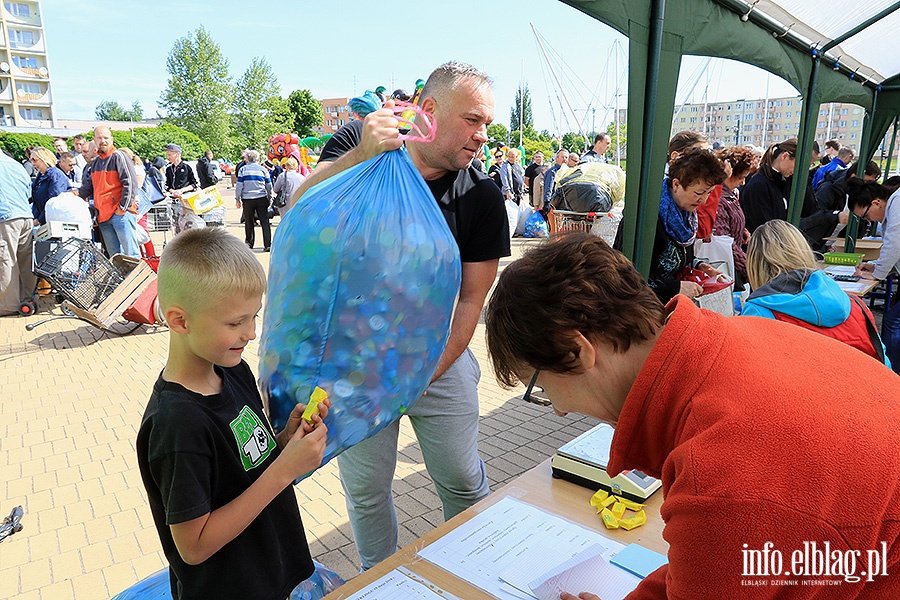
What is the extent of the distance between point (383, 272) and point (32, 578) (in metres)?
2.26

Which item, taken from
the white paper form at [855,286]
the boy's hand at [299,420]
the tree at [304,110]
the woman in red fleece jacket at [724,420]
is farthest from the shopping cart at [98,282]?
the tree at [304,110]

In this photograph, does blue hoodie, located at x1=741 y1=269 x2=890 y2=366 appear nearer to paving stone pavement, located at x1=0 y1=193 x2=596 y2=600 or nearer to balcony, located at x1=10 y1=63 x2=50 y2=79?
paving stone pavement, located at x1=0 y1=193 x2=596 y2=600

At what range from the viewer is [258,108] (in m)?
40.3

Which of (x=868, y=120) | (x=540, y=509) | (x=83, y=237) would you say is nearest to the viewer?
(x=540, y=509)

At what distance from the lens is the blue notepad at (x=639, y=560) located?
1148 mm

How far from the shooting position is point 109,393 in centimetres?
412

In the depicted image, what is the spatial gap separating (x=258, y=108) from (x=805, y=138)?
4071cm

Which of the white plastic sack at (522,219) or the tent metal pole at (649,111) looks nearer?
the tent metal pole at (649,111)

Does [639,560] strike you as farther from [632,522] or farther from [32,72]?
[32,72]

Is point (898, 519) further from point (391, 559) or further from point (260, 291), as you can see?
point (260, 291)

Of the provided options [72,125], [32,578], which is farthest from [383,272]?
→ [72,125]

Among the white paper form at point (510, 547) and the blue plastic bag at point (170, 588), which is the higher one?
the white paper form at point (510, 547)

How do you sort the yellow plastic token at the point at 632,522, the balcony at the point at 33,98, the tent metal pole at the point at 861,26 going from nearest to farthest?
the yellow plastic token at the point at 632,522, the tent metal pole at the point at 861,26, the balcony at the point at 33,98

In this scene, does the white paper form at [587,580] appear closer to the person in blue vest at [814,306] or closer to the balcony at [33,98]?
the person in blue vest at [814,306]
